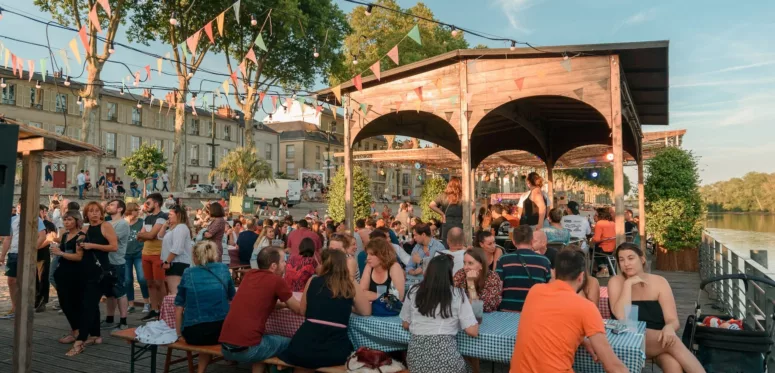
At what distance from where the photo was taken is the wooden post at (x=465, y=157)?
9.12 meters

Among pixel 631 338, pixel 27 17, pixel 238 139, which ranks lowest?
pixel 631 338

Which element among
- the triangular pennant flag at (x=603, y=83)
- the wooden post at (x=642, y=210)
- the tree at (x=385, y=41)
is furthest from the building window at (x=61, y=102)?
the tree at (x=385, y=41)

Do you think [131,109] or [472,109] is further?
[131,109]

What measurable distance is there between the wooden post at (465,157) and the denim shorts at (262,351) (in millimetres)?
5225

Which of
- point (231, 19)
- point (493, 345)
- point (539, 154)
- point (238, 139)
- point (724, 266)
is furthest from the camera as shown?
point (238, 139)

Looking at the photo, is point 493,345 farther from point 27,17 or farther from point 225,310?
point 27,17

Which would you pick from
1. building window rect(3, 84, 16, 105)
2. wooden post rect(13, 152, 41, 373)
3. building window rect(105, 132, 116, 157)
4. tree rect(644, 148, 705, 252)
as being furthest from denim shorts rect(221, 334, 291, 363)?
building window rect(105, 132, 116, 157)

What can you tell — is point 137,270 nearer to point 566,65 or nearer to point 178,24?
point 566,65

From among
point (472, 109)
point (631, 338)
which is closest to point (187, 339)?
point (631, 338)

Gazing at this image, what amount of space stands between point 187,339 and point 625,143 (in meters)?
12.7

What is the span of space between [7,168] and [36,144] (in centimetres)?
76

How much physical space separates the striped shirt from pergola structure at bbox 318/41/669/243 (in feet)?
15.0

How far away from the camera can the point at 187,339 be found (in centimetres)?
447

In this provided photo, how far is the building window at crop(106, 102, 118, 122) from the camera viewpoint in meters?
42.5
